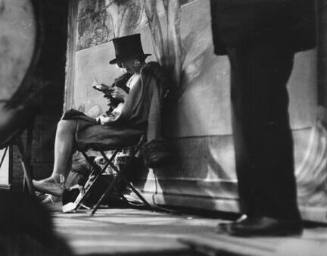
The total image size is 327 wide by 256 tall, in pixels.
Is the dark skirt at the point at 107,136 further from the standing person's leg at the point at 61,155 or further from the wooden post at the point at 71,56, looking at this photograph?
the wooden post at the point at 71,56

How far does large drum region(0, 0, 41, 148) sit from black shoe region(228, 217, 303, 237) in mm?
2646

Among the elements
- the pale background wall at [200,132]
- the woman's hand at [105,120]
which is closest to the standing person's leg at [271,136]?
the pale background wall at [200,132]

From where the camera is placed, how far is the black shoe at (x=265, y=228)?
214cm

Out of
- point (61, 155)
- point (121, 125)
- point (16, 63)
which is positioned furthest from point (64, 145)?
point (16, 63)

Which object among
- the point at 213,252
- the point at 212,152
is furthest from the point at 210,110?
the point at 213,252

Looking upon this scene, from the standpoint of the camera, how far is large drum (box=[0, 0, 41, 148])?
13.9 ft

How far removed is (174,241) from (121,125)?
1.61 meters

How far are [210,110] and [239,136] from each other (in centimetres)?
113

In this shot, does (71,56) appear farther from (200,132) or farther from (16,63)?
(200,132)

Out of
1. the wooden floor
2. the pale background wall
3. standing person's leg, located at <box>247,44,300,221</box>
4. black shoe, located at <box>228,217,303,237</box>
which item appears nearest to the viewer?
the wooden floor

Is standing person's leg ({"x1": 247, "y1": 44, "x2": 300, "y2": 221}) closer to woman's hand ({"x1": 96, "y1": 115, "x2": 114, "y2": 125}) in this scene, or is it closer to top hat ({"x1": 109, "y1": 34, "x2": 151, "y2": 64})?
woman's hand ({"x1": 96, "y1": 115, "x2": 114, "y2": 125})

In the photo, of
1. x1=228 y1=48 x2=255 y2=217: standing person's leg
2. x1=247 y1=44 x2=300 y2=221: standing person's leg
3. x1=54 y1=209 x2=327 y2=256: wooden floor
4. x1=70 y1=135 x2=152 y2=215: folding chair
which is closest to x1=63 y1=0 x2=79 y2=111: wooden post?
x1=70 y1=135 x2=152 y2=215: folding chair

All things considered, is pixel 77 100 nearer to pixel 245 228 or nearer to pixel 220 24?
pixel 220 24

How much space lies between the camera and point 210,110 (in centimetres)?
347
